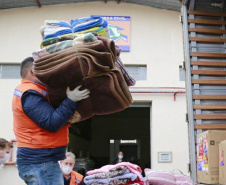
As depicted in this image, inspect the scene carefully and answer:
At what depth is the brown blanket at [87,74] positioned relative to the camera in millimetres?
2061

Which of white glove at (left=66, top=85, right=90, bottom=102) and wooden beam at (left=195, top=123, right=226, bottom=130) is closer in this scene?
white glove at (left=66, top=85, right=90, bottom=102)

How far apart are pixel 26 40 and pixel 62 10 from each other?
55.0 inches

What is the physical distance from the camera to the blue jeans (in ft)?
6.93

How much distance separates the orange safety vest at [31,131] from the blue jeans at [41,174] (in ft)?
0.42

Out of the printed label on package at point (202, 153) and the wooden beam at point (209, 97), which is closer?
the printed label on package at point (202, 153)

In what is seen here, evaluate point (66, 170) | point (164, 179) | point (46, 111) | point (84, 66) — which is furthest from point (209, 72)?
point (46, 111)

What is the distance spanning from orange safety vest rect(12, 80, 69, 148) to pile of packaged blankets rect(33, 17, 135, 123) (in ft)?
0.48

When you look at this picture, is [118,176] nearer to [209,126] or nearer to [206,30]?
[209,126]

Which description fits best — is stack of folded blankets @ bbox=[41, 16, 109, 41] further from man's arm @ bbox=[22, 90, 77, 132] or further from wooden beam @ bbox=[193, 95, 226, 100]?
wooden beam @ bbox=[193, 95, 226, 100]

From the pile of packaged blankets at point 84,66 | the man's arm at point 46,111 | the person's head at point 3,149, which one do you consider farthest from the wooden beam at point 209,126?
the person's head at point 3,149

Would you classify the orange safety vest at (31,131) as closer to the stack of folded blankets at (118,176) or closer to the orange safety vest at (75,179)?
the stack of folded blankets at (118,176)

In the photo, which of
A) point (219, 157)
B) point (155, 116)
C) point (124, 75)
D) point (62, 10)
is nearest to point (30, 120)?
point (124, 75)

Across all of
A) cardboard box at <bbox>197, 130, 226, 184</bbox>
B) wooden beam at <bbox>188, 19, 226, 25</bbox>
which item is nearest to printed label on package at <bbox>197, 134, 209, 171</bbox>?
cardboard box at <bbox>197, 130, 226, 184</bbox>

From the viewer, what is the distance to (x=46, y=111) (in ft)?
7.08
